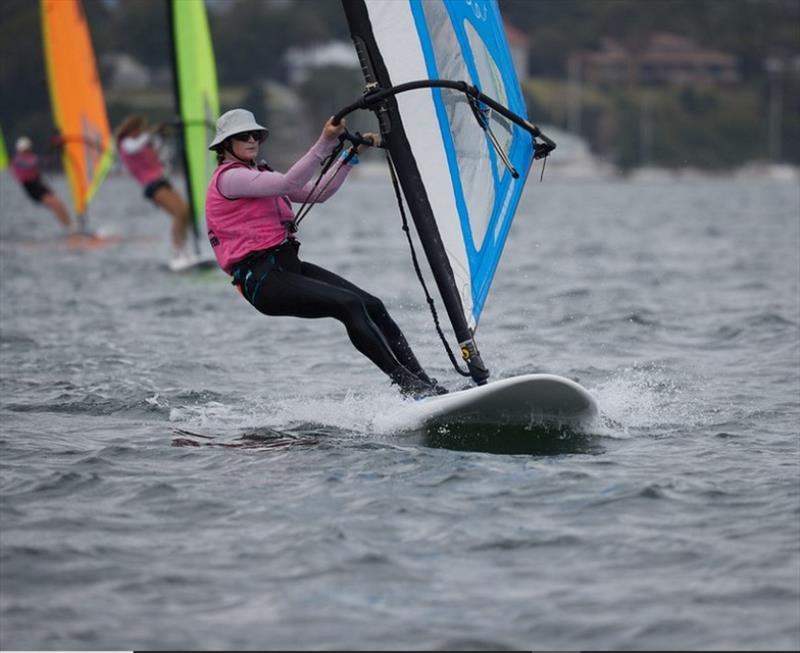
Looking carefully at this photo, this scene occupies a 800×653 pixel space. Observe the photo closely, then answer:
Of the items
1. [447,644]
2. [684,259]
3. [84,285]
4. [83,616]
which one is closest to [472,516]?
[447,644]

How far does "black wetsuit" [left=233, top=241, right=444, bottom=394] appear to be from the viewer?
7.26 metres

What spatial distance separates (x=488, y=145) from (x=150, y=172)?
32.9 feet

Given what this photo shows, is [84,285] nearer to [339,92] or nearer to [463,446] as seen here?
[463,446]

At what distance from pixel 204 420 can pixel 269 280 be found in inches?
37.3

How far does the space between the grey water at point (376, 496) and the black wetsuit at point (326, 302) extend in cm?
33

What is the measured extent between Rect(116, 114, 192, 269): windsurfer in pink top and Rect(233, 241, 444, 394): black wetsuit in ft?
30.4

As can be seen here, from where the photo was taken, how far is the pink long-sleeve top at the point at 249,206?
707cm

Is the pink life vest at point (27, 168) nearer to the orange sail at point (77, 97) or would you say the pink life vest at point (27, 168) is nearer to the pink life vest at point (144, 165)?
the orange sail at point (77, 97)

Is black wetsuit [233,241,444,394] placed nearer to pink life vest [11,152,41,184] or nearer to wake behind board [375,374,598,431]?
wake behind board [375,374,598,431]

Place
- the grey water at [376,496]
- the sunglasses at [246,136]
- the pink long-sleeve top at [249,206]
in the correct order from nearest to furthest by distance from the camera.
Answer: the grey water at [376,496], the pink long-sleeve top at [249,206], the sunglasses at [246,136]

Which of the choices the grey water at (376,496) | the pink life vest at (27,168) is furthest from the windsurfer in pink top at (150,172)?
the pink life vest at (27,168)

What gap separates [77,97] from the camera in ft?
73.8

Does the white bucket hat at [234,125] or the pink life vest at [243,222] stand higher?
the white bucket hat at [234,125]

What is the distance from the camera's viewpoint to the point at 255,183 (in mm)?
7047
